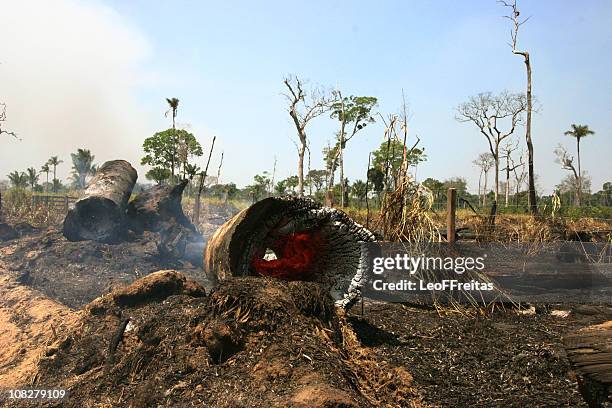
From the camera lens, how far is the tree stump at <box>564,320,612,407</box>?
289 centimetres

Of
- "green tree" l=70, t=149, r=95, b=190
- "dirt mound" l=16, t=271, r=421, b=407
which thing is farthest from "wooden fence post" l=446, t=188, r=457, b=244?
"green tree" l=70, t=149, r=95, b=190

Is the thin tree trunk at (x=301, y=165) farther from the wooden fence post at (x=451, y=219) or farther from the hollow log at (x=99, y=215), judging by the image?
the wooden fence post at (x=451, y=219)

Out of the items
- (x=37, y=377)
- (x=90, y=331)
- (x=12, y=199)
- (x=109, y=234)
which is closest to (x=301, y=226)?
(x=90, y=331)

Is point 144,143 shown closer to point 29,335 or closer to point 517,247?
point 29,335

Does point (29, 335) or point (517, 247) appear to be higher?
point (517, 247)

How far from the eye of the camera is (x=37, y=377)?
5238 millimetres

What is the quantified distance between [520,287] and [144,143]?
94.2 ft

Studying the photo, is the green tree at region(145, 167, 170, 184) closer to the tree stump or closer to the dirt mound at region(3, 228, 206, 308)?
the dirt mound at region(3, 228, 206, 308)

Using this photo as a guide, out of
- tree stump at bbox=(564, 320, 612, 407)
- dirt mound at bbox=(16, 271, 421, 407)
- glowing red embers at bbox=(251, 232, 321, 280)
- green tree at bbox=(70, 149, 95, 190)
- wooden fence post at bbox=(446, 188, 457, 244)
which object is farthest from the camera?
green tree at bbox=(70, 149, 95, 190)

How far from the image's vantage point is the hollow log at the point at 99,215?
40.0 ft

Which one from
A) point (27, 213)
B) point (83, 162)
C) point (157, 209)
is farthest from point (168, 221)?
point (83, 162)

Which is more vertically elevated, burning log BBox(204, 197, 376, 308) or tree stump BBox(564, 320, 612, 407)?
burning log BBox(204, 197, 376, 308)

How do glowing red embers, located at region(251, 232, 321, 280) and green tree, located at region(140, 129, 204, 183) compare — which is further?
green tree, located at region(140, 129, 204, 183)

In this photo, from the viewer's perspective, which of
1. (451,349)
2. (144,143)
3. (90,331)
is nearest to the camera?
(451,349)
